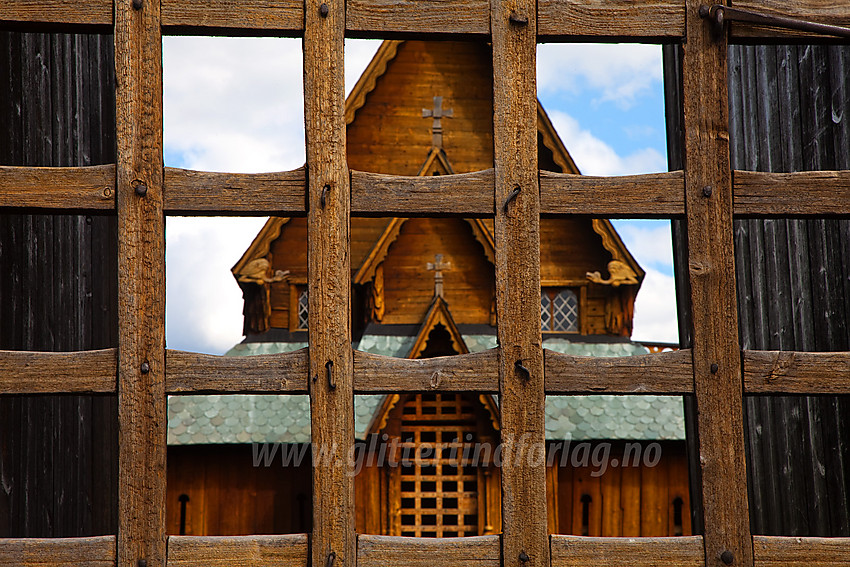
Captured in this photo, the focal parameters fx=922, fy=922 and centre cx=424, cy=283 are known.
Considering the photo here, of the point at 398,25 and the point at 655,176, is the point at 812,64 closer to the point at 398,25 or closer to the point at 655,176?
the point at 655,176

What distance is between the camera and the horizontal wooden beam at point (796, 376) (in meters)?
4.00

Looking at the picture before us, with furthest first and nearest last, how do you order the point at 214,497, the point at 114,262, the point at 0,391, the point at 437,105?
the point at 437,105, the point at 214,497, the point at 114,262, the point at 0,391

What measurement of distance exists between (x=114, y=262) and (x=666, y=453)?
7.32 meters

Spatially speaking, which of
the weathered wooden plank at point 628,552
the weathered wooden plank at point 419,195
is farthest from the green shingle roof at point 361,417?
the weathered wooden plank at point 419,195

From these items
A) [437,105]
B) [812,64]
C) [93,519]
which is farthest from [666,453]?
[93,519]

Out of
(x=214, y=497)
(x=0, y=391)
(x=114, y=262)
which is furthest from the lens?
(x=214, y=497)

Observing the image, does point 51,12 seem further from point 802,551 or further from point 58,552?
point 802,551

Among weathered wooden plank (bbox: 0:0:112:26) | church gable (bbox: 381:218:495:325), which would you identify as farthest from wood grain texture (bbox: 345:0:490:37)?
church gable (bbox: 381:218:495:325)

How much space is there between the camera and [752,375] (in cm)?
401

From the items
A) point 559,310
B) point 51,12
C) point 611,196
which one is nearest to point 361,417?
point 559,310

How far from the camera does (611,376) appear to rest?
156 inches

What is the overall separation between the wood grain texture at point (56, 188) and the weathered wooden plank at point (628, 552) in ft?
8.06

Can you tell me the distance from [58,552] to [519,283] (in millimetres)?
2268

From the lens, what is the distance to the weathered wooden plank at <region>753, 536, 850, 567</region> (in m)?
3.96
